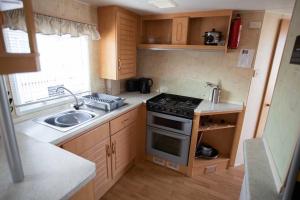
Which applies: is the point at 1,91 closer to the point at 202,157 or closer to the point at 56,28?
the point at 56,28

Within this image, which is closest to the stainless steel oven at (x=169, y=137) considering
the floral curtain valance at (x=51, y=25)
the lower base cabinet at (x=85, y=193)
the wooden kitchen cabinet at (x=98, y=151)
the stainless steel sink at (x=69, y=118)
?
the wooden kitchen cabinet at (x=98, y=151)

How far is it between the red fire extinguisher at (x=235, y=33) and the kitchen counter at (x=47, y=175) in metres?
1.98

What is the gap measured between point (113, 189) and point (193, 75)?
5.97 ft

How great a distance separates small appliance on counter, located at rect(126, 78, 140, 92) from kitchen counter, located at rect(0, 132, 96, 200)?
1.81m

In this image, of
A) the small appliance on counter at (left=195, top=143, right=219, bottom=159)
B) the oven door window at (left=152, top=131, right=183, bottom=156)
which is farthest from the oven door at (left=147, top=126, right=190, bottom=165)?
the small appliance on counter at (left=195, top=143, right=219, bottom=159)

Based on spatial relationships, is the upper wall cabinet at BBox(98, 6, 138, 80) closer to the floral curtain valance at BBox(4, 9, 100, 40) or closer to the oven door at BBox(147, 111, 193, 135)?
the floral curtain valance at BBox(4, 9, 100, 40)

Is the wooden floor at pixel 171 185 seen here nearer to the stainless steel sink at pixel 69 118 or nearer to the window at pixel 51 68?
Answer: the stainless steel sink at pixel 69 118

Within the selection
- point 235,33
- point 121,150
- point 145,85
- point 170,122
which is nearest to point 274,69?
point 235,33

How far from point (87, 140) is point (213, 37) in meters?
1.83

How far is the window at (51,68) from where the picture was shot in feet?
4.94

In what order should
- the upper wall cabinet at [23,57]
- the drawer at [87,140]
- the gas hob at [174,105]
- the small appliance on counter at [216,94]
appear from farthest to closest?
1. the small appliance on counter at [216,94]
2. the gas hob at [174,105]
3. the drawer at [87,140]
4. the upper wall cabinet at [23,57]

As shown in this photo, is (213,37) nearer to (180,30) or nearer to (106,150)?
(180,30)

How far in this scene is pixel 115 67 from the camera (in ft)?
7.27

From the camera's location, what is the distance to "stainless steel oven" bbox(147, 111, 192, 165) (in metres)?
2.08
